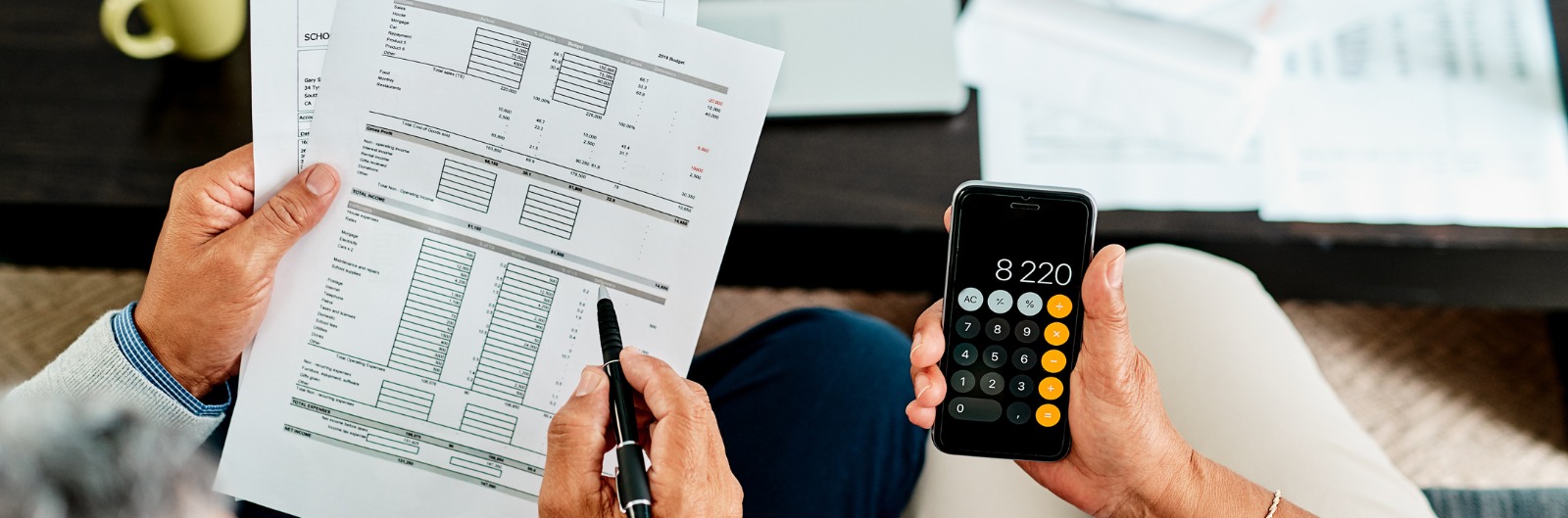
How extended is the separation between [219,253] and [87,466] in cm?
25

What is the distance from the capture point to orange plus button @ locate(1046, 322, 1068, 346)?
577mm

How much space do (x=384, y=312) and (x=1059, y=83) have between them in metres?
0.56

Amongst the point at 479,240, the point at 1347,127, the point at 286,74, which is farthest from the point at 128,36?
the point at 1347,127

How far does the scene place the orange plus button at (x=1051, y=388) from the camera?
0.58 m

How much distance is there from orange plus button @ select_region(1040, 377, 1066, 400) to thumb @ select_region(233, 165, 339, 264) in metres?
0.45

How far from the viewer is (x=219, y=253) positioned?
571 millimetres

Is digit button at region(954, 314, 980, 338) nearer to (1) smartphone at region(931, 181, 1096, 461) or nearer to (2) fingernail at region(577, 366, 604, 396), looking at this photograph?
(1) smartphone at region(931, 181, 1096, 461)

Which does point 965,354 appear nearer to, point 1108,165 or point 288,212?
point 1108,165

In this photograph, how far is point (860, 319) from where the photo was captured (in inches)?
31.0

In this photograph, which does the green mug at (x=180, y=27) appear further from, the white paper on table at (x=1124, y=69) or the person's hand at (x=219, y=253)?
the white paper on table at (x=1124, y=69)

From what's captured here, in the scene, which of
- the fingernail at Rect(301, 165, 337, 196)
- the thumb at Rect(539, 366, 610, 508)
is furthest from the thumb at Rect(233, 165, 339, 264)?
the thumb at Rect(539, 366, 610, 508)

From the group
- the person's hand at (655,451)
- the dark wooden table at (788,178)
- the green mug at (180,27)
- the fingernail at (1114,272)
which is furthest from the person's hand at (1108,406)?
the green mug at (180,27)

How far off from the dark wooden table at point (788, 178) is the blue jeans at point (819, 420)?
0.10m

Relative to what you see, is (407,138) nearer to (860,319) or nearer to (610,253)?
(610,253)
